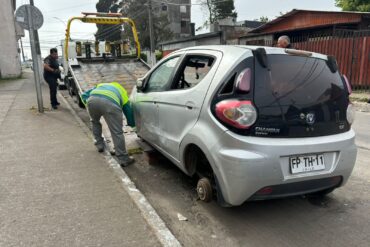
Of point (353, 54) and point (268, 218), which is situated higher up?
point (353, 54)

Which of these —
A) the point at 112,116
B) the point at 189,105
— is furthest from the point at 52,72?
the point at 189,105

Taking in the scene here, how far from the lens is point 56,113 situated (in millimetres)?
9062

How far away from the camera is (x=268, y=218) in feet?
10.9

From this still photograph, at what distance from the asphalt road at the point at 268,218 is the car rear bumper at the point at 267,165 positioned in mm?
398

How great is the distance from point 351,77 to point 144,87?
10690 mm

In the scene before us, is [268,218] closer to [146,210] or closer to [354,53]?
[146,210]

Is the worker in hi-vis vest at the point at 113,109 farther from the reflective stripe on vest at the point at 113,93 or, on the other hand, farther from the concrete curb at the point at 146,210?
the concrete curb at the point at 146,210

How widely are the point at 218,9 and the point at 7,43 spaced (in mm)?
36437

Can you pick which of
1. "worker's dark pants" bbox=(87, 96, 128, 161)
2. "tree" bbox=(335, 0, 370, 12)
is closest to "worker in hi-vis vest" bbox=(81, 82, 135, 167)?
"worker's dark pants" bbox=(87, 96, 128, 161)

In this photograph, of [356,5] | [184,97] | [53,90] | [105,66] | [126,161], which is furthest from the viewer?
[356,5]

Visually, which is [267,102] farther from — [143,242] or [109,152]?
[109,152]

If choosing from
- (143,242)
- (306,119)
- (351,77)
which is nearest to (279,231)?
(306,119)

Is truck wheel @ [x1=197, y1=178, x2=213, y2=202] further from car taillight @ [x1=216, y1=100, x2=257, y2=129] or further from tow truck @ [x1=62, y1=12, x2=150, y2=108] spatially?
tow truck @ [x1=62, y1=12, x2=150, y2=108]

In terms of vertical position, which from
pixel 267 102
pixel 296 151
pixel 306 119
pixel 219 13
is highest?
pixel 219 13
